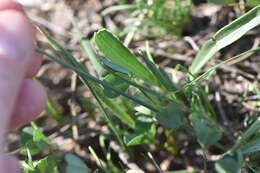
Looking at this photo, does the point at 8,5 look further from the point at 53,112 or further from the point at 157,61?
the point at 157,61

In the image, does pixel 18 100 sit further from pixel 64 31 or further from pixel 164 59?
pixel 64 31

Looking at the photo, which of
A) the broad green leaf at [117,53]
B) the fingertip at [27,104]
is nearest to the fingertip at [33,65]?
the fingertip at [27,104]

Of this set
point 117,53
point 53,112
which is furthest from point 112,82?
point 53,112

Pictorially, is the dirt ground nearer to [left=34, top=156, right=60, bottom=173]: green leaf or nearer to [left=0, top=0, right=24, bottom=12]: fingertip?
[left=34, top=156, right=60, bottom=173]: green leaf

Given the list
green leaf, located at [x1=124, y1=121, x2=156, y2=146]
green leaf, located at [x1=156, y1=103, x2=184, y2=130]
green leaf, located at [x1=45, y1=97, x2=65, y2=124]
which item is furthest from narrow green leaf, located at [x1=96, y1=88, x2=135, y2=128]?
green leaf, located at [x1=45, y1=97, x2=65, y2=124]

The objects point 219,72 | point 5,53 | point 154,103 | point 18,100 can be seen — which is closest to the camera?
point 5,53

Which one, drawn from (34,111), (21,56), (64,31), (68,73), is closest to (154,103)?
(34,111)
